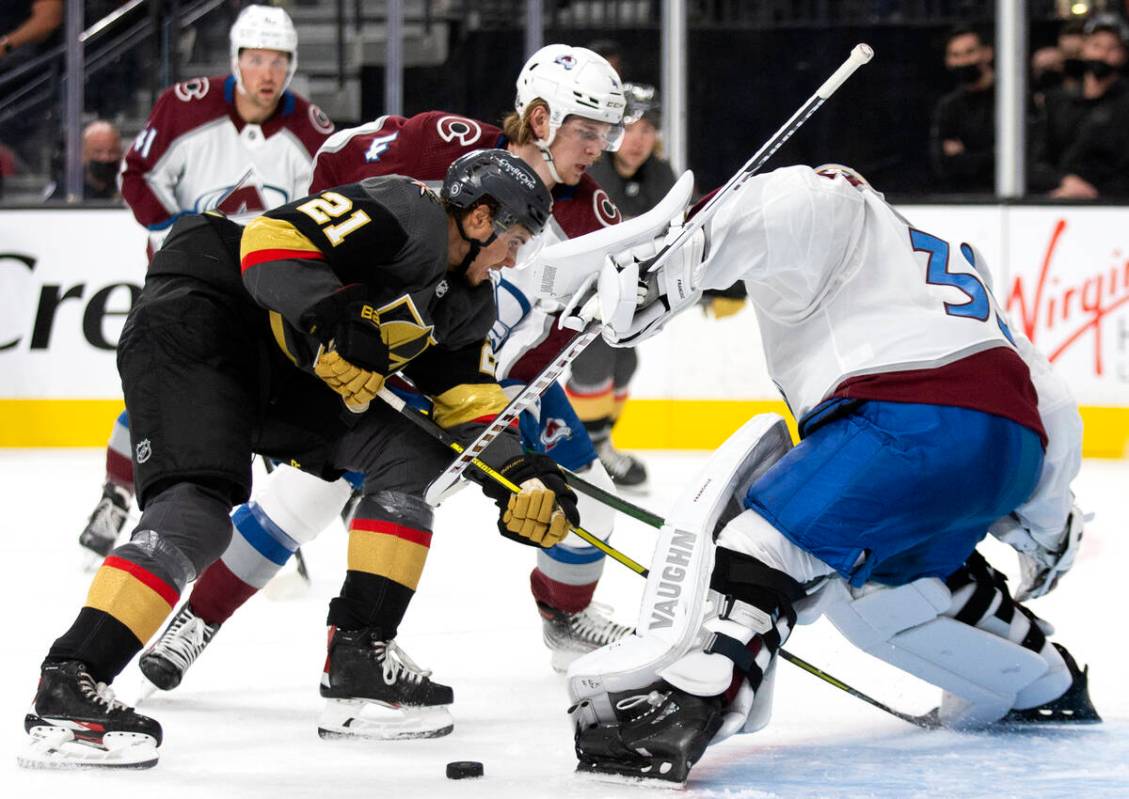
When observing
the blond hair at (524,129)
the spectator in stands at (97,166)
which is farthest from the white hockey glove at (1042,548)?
the spectator in stands at (97,166)

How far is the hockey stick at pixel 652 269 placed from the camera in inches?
95.7

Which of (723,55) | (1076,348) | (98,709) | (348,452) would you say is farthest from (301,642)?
(723,55)

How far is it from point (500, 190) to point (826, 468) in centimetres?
61

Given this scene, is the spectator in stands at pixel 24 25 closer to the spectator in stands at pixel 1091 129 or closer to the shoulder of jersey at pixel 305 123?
the shoulder of jersey at pixel 305 123

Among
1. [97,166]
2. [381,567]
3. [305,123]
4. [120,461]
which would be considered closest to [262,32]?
[305,123]

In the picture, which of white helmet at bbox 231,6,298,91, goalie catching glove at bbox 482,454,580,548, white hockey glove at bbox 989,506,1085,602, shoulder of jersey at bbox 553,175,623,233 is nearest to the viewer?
goalie catching glove at bbox 482,454,580,548

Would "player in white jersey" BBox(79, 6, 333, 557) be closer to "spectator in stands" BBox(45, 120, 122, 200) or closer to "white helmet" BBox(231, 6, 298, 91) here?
"white helmet" BBox(231, 6, 298, 91)

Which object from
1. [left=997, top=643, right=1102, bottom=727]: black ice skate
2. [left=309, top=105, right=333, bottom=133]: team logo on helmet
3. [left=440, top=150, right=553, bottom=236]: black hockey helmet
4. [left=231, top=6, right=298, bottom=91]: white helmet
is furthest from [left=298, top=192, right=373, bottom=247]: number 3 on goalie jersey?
[left=309, top=105, right=333, bottom=133]: team logo on helmet

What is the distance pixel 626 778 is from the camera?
7.95 feet

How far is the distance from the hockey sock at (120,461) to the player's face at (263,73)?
0.97 m

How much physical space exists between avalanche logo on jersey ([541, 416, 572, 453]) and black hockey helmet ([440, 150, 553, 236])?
66cm

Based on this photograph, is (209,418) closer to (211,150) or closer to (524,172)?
(524,172)

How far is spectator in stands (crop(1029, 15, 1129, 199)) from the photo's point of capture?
6.50m

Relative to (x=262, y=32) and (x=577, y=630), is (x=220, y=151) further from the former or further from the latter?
(x=577, y=630)
